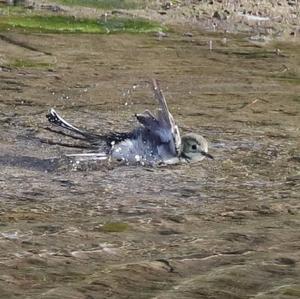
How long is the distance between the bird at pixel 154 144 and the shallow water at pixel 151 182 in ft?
0.29

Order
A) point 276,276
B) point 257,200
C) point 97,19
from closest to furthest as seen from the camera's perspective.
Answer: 1. point 276,276
2. point 257,200
3. point 97,19

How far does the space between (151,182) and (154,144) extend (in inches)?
15.8

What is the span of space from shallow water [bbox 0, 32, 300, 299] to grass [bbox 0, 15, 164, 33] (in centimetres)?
52

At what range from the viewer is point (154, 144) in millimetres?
7871

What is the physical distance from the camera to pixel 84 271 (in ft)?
17.7

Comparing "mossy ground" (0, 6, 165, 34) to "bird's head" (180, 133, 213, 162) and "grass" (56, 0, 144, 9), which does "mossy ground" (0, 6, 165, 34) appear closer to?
"grass" (56, 0, 144, 9)

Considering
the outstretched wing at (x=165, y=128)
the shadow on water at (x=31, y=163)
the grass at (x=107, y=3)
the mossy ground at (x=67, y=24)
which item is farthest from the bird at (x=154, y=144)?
the grass at (x=107, y=3)

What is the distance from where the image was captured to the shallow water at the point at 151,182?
5383 millimetres

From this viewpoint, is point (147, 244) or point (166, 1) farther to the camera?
point (166, 1)

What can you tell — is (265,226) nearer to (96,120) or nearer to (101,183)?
(101,183)

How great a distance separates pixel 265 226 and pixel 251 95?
14.3 ft

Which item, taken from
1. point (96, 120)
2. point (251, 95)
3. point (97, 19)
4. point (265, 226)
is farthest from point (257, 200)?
point (97, 19)

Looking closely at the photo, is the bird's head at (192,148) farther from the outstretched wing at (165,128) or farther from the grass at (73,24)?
the grass at (73,24)

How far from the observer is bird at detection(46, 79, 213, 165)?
7789 millimetres
